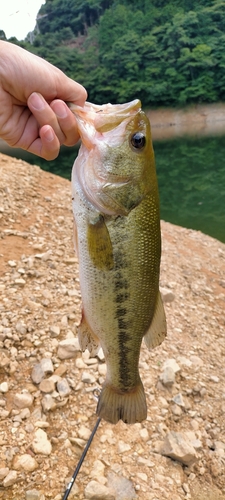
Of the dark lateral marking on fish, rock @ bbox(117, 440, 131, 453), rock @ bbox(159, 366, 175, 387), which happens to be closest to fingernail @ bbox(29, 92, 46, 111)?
the dark lateral marking on fish

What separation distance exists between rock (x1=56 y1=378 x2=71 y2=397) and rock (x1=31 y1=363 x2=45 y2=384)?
176 mm

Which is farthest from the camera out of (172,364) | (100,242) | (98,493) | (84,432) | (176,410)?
(172,364)

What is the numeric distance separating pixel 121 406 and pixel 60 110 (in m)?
1.76

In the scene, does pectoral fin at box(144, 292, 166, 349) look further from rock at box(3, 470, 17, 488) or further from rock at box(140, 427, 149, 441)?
rock at box(140, 427, 149, 441)

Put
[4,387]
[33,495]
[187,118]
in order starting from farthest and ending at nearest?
[187,118] < [4,387] < [33,495]

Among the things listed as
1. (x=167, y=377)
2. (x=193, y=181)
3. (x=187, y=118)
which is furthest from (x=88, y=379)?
(x=187, y=118)

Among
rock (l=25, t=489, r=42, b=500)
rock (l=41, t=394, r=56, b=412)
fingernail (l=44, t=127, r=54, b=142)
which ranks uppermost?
fingernail (l=44, t=127, r=54, b=142)

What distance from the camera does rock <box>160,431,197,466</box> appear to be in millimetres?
3486

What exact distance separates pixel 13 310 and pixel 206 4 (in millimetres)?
75192

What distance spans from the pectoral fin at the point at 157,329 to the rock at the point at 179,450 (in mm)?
1752

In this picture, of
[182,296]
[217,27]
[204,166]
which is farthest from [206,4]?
[182,296]

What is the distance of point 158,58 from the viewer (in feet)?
184

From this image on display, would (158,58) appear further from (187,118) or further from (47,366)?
(47,366)

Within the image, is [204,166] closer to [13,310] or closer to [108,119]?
[13,310]
